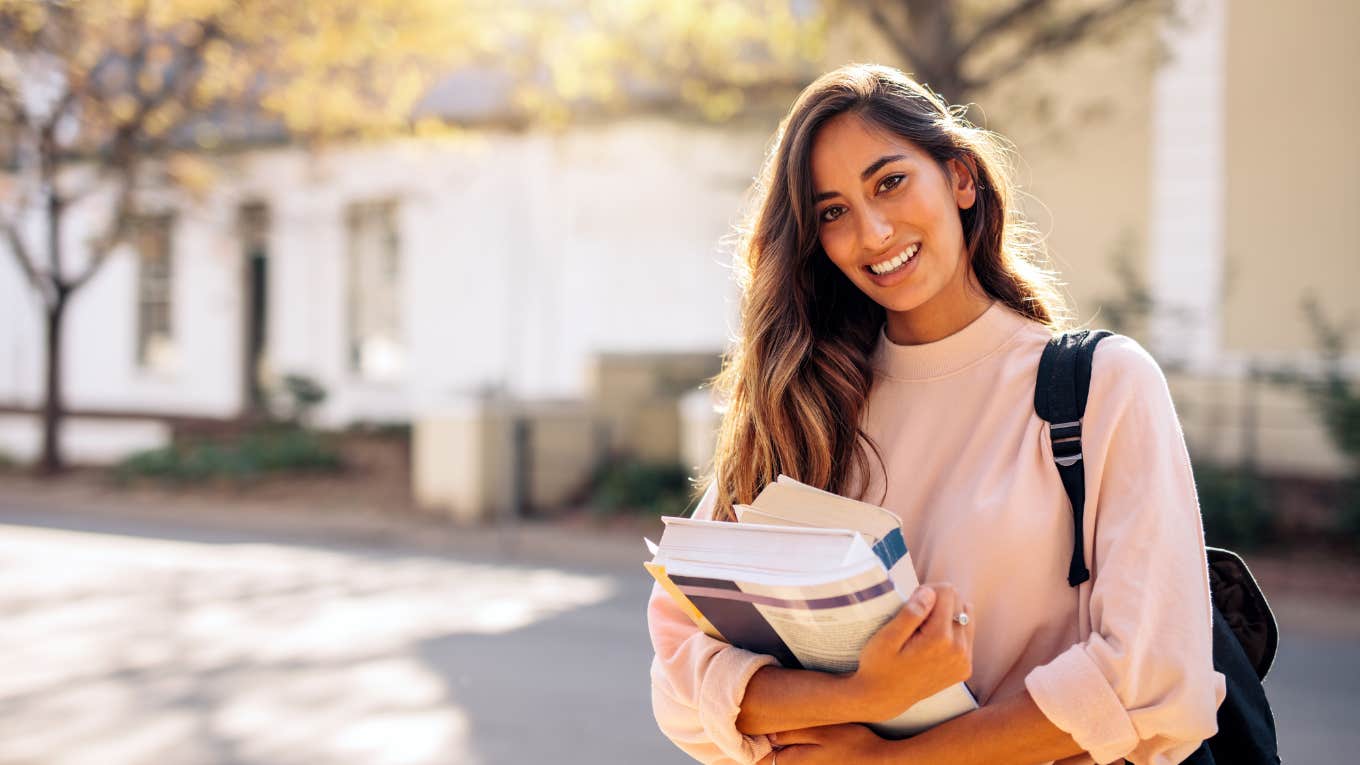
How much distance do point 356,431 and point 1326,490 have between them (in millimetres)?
10954

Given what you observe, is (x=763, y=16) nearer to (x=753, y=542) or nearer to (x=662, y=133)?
(x=662, y=133)

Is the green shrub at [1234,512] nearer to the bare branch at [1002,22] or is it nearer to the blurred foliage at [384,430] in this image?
the bare branch at [1002,22]

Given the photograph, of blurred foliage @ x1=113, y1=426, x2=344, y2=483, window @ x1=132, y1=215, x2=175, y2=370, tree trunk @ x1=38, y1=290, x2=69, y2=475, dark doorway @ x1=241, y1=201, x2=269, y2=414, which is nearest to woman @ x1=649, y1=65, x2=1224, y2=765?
blurred foliage @ x1=113, y1=426, x2=344, y2=483

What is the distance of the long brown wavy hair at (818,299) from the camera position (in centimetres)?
197

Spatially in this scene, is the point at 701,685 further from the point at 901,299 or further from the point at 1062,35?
the point at 1062,35

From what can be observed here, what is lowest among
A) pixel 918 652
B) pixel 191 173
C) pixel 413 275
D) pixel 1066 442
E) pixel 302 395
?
pixel 302 395

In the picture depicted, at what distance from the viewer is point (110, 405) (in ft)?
69.5

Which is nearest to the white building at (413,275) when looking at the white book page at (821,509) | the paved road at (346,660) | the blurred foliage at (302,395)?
the blurred foliage at (302,395)

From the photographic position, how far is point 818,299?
2152 millimetres

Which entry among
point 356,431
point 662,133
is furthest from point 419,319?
point 662,133

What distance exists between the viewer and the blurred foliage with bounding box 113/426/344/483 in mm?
14297

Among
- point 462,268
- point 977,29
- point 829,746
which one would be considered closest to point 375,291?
point 462,268

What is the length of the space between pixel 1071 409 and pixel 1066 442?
0.16 ft

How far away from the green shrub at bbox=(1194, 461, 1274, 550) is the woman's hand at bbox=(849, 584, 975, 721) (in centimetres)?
870
